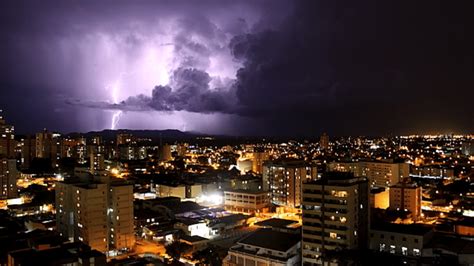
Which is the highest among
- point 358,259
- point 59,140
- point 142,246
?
point 59,140

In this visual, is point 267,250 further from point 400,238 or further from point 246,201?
point 246,201

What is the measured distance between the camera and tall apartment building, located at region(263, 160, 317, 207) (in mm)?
29672

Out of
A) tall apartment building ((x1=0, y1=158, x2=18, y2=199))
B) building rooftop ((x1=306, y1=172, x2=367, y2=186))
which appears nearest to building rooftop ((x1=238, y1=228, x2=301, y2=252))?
building rooftop ((x1=306, y1=172, x2=367, y2=186))

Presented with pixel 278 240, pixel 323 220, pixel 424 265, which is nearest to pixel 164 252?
pixel 278 240

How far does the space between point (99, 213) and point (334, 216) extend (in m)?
10.4

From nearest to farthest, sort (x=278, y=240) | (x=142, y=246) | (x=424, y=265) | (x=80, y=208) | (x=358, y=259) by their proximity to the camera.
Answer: (x=358, y=259), (x=424, y=265), (x=278, y=240), (x=80, y=208), (x=142, y=246)

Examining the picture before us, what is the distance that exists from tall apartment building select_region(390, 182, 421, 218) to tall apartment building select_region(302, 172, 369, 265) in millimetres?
10990

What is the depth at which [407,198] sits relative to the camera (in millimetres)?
25922

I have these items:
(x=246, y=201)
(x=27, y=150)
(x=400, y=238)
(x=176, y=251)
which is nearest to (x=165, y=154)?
(x=27, y=150)

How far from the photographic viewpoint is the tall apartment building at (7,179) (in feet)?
96.4

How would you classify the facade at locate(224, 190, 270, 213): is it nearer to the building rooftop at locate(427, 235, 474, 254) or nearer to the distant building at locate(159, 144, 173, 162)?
the building rooftop at locate(427, 235, 474, 254)

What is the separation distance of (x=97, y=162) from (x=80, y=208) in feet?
73.4

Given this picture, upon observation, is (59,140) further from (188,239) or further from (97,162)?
(188,239)

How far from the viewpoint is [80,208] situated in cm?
1866
